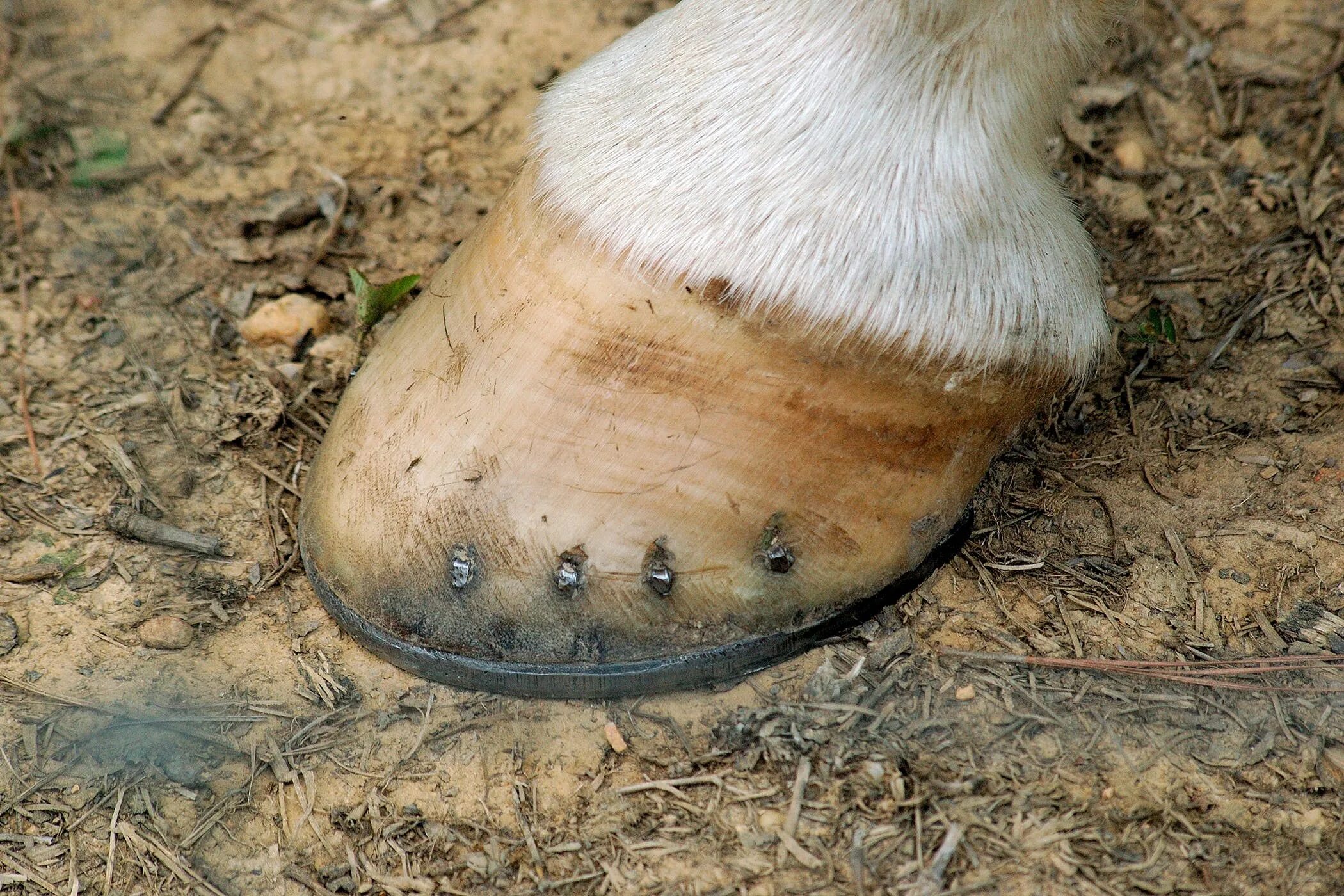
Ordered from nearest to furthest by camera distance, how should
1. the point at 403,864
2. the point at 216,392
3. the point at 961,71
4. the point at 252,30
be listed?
the point at 961,71 → the point at 403,864 → the point at 216,392 → the point at 252,30

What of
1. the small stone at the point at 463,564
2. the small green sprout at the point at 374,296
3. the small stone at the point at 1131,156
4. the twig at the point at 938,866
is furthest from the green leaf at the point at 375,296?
the small stone at the point at 1131,156

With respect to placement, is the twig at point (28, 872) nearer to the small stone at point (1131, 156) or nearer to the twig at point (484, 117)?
the twig at point (484, 117)

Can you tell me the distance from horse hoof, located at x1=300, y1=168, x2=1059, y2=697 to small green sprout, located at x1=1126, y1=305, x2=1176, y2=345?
708 mm

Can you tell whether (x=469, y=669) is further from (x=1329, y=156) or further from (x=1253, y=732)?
(x=1329, y=156)

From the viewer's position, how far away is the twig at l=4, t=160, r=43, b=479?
6.94ft

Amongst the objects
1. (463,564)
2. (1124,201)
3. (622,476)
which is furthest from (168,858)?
(1124,201)

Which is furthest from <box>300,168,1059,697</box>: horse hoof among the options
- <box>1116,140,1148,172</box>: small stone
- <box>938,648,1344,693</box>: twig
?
<box>1116,140,1148,172</box>: small stone

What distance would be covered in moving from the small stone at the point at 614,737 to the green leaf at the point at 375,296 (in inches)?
36.7

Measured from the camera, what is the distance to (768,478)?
61.3 inches

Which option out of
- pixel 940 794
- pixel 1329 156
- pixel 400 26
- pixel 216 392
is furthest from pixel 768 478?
pixel 400 26

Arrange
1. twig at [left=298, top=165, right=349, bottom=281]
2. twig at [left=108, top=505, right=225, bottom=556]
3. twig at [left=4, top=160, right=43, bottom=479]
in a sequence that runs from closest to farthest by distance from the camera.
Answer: twig at [left=108, top=505, right=225, bottom=556] → twig at [left=4, top=160, right=43, bottom=479] → twig at [left=298, top=165, right=349, bottom=281]

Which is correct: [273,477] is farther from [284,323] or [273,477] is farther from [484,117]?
[484,117]

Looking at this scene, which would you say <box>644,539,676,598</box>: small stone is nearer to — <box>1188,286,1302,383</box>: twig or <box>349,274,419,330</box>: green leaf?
<box>349,274,419,330</box>: green leaf

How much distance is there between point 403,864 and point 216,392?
1.04 m
